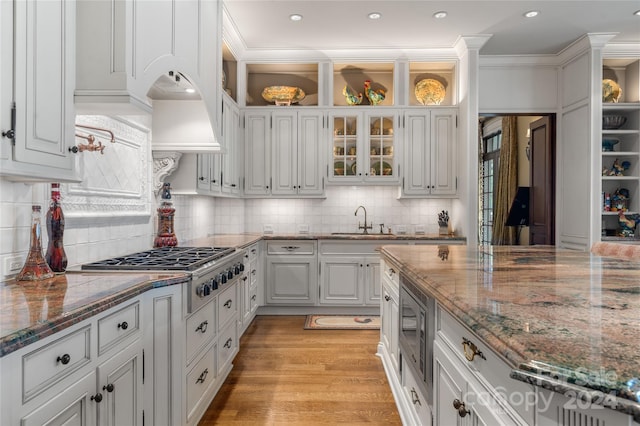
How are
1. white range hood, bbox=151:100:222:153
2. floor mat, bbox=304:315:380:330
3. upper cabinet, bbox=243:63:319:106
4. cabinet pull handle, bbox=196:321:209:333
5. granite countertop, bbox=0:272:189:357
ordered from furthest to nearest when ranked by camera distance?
upper cabinet, bbox=243:63:319:106 → floor mat, bbox=304:315:380:330 → white range hood, bbox=151:100:222:153 → cabinet pull handle, bbox=196:321:209:333 → granite countertop, bbox=0:272:189:357

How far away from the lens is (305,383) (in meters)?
2.76

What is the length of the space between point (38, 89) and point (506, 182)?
639 cm

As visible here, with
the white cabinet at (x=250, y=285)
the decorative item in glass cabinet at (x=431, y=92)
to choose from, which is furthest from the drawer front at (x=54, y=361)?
the decorative item in glass cabinet at (x=431, y=92)

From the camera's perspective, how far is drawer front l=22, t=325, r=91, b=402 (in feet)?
3.27

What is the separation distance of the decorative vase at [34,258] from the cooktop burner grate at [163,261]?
1.11 feet

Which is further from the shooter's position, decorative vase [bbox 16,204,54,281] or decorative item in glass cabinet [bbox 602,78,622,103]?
decorative item in glass cabinet [bbox 602,78,622,103]

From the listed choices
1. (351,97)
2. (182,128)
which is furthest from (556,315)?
(351,97)

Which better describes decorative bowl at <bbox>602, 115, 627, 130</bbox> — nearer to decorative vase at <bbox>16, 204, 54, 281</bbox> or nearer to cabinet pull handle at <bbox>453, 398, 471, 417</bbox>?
cabinet pull handle at <bbox>453, 398, 471, 417</bbox>

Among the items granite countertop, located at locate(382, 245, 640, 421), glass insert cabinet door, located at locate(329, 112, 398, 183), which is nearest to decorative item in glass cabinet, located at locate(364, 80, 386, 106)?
glass insert cabinet door, located at locate(329, 112, 398, 183)

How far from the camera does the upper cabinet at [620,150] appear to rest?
4430mm

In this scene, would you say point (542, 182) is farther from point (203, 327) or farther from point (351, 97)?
point (203, 327)

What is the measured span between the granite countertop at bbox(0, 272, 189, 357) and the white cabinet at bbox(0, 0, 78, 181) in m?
0.41

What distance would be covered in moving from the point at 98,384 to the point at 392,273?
1753 millimetres

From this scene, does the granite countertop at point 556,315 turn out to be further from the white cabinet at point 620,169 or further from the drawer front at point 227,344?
the white cabinet at point 620,169
